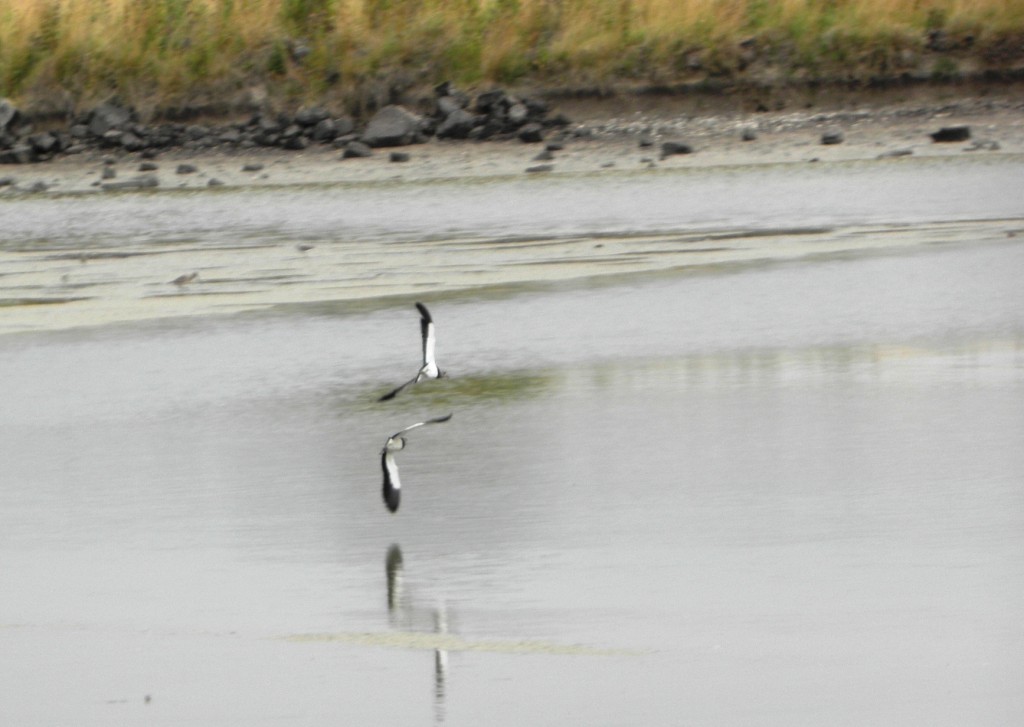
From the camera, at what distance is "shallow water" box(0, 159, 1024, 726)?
4164 millimetres

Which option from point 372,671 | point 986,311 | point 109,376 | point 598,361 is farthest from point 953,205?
point 372,671

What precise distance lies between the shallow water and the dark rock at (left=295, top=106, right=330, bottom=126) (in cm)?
1289

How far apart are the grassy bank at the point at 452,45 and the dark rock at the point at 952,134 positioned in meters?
3.18

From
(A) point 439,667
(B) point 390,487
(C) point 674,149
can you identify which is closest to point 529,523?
(B) point 390,487

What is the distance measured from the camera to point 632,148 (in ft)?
67.0

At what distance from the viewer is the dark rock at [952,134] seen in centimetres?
1948

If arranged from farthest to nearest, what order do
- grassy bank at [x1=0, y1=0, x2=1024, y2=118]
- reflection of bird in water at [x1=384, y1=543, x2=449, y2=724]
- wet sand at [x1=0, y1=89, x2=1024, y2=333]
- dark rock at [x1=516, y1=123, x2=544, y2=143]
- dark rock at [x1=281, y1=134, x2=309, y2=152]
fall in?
grassy bank at [x1=0, y1=0, x2=1024, y2=118]
dark rock at [x1=281, y1=134, x2=309, y2=152]
dark rock at [x1=516, y1=123, x2=544, y2=143]
wet sand at [x1=0, y1=89, x2=1024, y2=333]
reflection of bird in water at [x1=384, y1=543, x2=449, y2=724]

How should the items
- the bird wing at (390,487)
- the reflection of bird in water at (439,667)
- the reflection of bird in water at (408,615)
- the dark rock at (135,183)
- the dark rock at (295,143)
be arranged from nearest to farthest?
the reflection of bird in water at (439,667)
the reflection of bird in water at (408,615)
the bird wing at (390,487)
the dark rock at (135,183)
the dark rock at (295,143)

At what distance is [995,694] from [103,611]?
1961mm

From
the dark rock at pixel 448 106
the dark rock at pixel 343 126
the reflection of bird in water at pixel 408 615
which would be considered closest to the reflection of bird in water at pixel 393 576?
the reflection of bird in water at pixel 408 615

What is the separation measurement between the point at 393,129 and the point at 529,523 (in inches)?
631

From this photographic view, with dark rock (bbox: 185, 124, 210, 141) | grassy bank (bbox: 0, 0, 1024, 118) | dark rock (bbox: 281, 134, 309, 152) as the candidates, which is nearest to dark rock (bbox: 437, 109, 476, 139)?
dark rock (bbox: 281, 134, 309, 152)

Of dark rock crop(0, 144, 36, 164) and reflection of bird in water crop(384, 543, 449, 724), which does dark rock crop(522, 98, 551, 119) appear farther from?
reflection of bird in water crop(384, 543, 449, 724)

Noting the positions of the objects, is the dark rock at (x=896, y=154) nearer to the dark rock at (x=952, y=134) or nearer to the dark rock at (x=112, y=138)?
the dark rock at (x=952, y=134)
